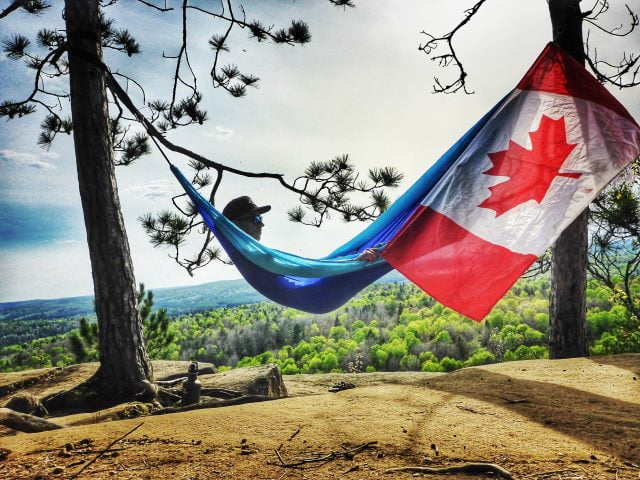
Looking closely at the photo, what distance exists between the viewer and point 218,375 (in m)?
3.57

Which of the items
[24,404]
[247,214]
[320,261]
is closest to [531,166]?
[320,261]

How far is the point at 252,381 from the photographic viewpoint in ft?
10.6

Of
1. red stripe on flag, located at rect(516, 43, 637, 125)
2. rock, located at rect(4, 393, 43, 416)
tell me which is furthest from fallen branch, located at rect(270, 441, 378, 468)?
rock, located at rect(4, 393, 43, 416)

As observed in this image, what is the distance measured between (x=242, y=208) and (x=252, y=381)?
1310 millimetres

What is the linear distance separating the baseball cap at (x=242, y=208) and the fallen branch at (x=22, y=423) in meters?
1.76

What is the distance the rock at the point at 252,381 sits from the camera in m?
3.18

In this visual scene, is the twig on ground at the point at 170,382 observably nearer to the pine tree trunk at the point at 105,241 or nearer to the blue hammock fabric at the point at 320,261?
the pine tree trunk at the point at 105,241

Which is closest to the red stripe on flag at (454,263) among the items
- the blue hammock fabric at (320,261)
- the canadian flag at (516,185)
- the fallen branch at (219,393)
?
the canadian flag at (516,185)

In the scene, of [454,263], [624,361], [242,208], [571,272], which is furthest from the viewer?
[571,272]

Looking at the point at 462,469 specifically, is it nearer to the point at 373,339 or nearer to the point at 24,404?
the point at 24,404

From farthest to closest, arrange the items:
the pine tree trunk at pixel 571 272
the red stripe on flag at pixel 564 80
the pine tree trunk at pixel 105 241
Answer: the pine tree trunk at pixel 571 272
the pine tree trunk at pixel 105 241
the red stripe on flag at pixel 564 80

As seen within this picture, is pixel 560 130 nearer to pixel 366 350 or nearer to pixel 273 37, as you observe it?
pixel 273 37

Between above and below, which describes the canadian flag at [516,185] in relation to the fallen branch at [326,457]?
above

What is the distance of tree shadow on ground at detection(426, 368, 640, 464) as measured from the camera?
1571 mm
